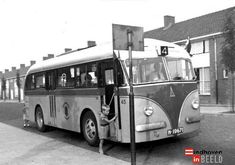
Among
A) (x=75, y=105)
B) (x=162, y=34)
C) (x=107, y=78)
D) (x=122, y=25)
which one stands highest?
(x=162, y=34)

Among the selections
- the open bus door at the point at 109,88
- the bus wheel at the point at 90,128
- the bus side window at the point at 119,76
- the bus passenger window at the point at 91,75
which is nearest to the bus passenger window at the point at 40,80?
the bus wheel at the point at 90,128

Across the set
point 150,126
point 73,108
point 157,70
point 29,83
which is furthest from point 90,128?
point 29,83

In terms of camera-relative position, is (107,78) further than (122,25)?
Yes

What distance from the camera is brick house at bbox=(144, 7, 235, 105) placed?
912 inches

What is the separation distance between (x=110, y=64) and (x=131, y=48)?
199cm

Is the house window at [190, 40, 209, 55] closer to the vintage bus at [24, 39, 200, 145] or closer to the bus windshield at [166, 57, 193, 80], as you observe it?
the vintage bus at [24, 39, 200, 145]

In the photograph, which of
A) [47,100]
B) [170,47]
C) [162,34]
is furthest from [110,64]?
[162,34]

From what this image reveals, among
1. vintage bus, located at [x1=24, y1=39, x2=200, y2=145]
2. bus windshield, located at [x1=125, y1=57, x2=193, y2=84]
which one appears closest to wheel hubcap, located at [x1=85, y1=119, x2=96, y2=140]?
vintage bus, located at [x1=24, y1=39, x2=200, y2=145]

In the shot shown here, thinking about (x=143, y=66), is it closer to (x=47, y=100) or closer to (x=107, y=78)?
(x=107, y=78)

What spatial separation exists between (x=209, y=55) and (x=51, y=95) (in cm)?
1685

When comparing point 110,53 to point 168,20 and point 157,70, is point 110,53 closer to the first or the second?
point 157,70

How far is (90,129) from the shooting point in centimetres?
848

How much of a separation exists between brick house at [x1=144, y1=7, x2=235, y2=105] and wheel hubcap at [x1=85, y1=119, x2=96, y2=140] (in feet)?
51.4

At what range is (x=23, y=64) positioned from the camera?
249 feet
